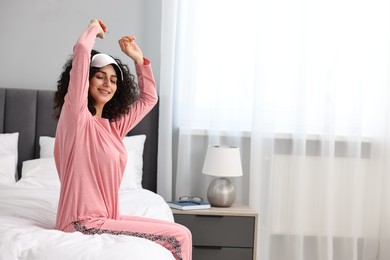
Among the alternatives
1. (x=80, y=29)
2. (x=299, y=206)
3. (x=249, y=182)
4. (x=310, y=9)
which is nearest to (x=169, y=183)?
(x=249, y=182)

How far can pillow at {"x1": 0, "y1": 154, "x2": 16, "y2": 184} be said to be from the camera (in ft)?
13.1

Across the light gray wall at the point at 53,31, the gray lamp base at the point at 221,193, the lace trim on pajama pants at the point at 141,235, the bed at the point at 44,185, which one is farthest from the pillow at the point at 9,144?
the lace trim on pajama pants at the point at 141,235

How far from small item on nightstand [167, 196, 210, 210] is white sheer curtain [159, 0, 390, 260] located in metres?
0.26

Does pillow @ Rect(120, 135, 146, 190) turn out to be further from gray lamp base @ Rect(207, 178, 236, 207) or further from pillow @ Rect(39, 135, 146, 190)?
gray lamp base @ Rect(207, 178, 236, 207)

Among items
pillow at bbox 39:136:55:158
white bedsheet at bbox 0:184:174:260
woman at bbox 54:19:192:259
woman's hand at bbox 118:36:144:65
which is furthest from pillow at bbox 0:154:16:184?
woman's hand at bbox 118:36:144:65

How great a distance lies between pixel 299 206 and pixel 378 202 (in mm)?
541

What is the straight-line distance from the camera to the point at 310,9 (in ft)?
14.7

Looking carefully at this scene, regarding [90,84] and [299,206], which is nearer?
[90,84]

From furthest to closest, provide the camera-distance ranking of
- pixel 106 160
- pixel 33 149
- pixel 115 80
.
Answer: pixel 33 149
pixel 115 80
pixel 106 160

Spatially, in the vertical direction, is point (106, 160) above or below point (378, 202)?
above

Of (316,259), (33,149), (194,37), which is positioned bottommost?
(316,259)

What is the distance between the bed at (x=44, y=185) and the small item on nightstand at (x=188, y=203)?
0.17 metres

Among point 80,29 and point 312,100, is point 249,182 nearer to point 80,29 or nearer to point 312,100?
point 312,100

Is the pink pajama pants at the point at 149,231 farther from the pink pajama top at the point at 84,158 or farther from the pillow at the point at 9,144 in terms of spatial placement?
the pillow at the point at 9,144
